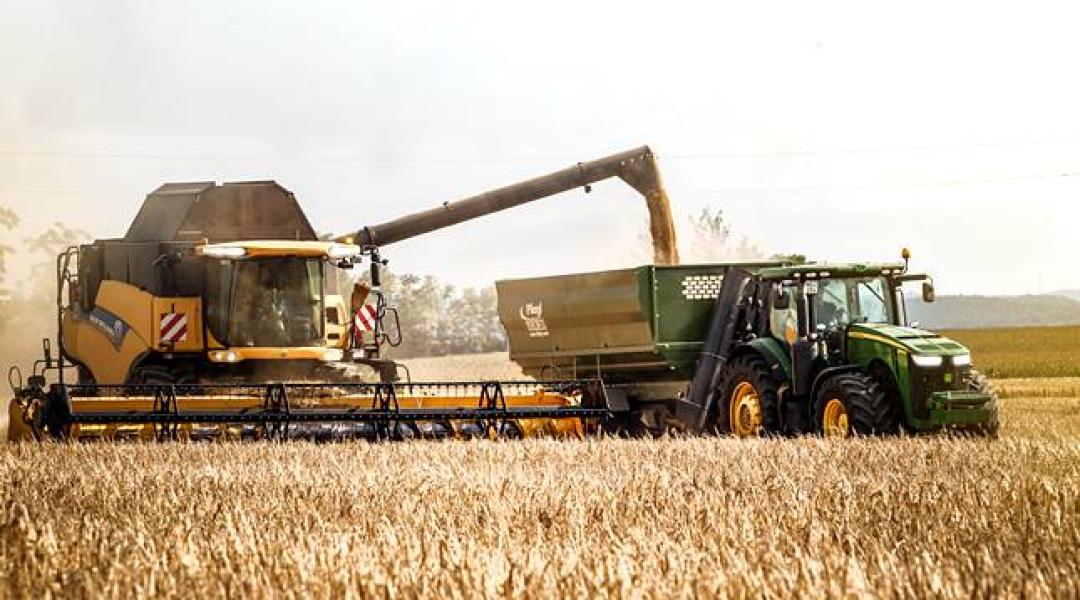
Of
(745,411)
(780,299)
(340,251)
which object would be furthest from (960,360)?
(340,251)

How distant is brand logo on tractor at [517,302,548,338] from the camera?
58.6ft

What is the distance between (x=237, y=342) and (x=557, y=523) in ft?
35.8

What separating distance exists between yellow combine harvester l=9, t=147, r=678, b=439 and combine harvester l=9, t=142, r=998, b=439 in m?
0.02

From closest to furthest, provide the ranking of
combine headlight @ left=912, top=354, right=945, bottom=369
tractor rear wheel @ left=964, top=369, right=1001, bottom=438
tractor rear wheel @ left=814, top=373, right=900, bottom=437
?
tractor rear wheel @ left=814, top=373, right=900, bottom=437
combine headlight @ left=912, top=354, right=945, bottom=369
tractor rear wheel @ left=964, top=369, right=1001, bottom=438

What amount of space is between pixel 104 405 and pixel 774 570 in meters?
11.0

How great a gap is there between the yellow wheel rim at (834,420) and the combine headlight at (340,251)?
19.1 feet

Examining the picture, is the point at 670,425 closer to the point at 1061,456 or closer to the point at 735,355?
the point at 735,355

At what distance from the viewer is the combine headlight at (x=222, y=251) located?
17.1 m

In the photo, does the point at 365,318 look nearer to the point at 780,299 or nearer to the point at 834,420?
the point at 780,299

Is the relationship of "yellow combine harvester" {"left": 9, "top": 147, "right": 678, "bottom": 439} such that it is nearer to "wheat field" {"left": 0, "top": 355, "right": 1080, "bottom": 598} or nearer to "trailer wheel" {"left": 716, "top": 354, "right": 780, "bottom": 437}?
"trailer wheel" {"left": 716, "top": 354, "right": 780, "bottom": 437}

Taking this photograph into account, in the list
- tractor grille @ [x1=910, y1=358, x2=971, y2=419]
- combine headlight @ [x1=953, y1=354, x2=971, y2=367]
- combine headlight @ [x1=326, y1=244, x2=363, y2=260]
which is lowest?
tractor grille @ [x1=910, y1=358, x2=971, y2=419]

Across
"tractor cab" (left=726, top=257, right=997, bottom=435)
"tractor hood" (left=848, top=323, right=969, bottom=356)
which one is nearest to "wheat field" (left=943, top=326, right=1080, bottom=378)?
"tractor cab" (left=726, top=257, right=997, bottom=435)

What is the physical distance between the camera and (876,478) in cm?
921

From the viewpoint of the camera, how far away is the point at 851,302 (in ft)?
47.9
